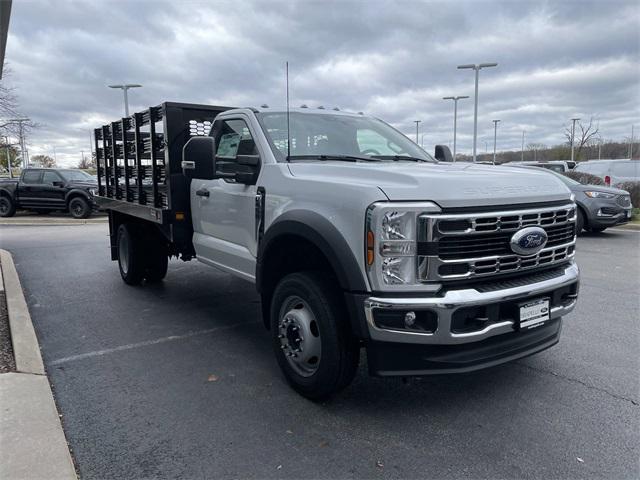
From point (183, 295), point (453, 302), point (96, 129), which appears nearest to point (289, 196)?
point (453, 302)

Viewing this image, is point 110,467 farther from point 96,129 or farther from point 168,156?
point 96,129

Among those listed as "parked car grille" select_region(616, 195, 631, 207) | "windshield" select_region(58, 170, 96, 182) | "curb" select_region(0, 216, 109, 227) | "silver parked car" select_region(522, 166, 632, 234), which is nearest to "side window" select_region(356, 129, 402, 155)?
"silver parked car" select_region(522, 166, 632, 234)

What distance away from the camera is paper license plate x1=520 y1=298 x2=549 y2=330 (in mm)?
3195

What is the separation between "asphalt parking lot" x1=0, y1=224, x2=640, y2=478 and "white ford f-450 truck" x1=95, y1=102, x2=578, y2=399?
40 cm

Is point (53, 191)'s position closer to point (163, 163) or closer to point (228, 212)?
point (163, 163)

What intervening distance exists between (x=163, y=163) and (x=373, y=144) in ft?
8.05

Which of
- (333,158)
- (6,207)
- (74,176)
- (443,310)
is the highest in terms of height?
(333,158)

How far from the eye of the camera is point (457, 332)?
294cm

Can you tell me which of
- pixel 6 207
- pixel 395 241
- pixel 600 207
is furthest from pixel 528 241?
pixel 6 207

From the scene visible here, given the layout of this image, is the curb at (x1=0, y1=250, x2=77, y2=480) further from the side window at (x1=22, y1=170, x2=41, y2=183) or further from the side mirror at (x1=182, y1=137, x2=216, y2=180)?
the side window at (x1=22, y1=170, x2=41, y2=183)

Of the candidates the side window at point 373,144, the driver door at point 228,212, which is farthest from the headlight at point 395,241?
the side window at point 373,144

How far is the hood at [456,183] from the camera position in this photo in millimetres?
3004

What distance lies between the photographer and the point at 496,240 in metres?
3.14

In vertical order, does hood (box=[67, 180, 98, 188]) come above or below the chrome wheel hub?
above
